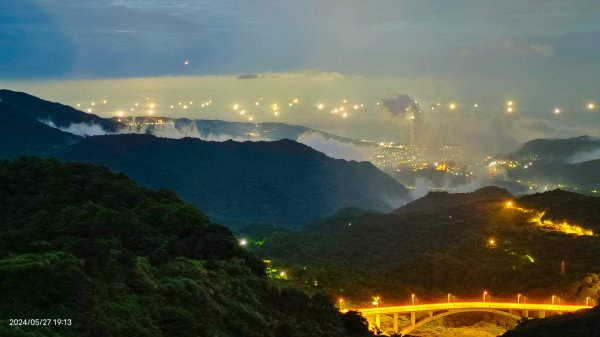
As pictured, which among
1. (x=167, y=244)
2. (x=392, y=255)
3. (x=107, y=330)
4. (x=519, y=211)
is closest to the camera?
(x=107, y=330)

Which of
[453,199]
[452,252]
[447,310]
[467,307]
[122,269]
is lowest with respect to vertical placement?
[447,310]

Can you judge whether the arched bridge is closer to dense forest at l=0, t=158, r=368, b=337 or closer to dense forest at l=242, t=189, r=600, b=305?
dense forest at l=242, t=189, r=600, b=305

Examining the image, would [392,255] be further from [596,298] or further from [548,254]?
[596,298]

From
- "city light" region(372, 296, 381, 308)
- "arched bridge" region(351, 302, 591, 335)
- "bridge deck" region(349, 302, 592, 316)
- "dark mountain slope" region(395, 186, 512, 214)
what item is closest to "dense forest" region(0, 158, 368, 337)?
"bridge deck" region(349, 302, 592, 316)

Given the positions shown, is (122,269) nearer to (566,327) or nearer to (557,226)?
(566,327)

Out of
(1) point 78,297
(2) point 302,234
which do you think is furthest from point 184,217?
(2) point 302,234

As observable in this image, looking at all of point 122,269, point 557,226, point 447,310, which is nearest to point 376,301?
point 447,310
